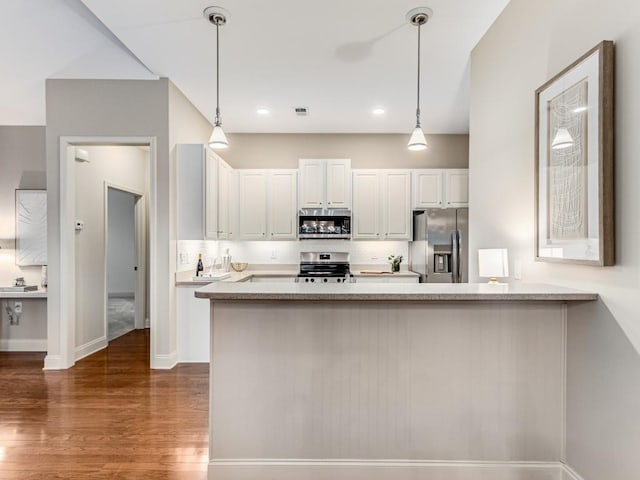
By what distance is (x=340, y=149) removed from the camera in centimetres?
547

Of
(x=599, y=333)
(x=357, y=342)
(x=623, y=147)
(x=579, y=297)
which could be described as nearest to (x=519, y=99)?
(x=623, y=147)

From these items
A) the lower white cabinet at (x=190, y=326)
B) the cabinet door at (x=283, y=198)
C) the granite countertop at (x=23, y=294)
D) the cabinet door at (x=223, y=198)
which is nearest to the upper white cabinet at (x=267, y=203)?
the cabinet door at (x=283, y=198)

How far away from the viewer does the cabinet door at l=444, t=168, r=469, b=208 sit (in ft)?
16.8

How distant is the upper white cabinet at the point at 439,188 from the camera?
513 centimetres

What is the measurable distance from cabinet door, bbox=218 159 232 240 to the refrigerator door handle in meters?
2.91

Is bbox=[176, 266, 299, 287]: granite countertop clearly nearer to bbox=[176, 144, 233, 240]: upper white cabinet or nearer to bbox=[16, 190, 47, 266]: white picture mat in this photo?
bbox=[176, 144, 233, 240]: upper white cabinet

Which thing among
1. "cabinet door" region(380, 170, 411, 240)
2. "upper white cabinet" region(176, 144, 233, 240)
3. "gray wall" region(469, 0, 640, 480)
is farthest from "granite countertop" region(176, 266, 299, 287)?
"gray wall" region(469, 0, 640, 480)

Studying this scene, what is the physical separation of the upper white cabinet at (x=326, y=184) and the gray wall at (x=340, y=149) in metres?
0.38

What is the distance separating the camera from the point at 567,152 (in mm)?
1835

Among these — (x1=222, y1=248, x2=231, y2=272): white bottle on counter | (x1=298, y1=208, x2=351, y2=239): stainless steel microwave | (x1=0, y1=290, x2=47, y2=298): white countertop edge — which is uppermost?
(x1=298, y1=208, x2=351, y2=239): stainless steel microwave

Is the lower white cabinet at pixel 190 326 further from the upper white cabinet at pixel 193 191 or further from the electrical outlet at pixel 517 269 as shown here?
the electrical outlet at pixel 517 269

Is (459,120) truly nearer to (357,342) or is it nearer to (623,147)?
(623,147)

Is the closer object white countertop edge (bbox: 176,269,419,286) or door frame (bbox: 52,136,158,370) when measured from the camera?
door frame (bbox: 52,136,158,370)

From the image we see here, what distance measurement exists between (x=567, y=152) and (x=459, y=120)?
329 centimetres
